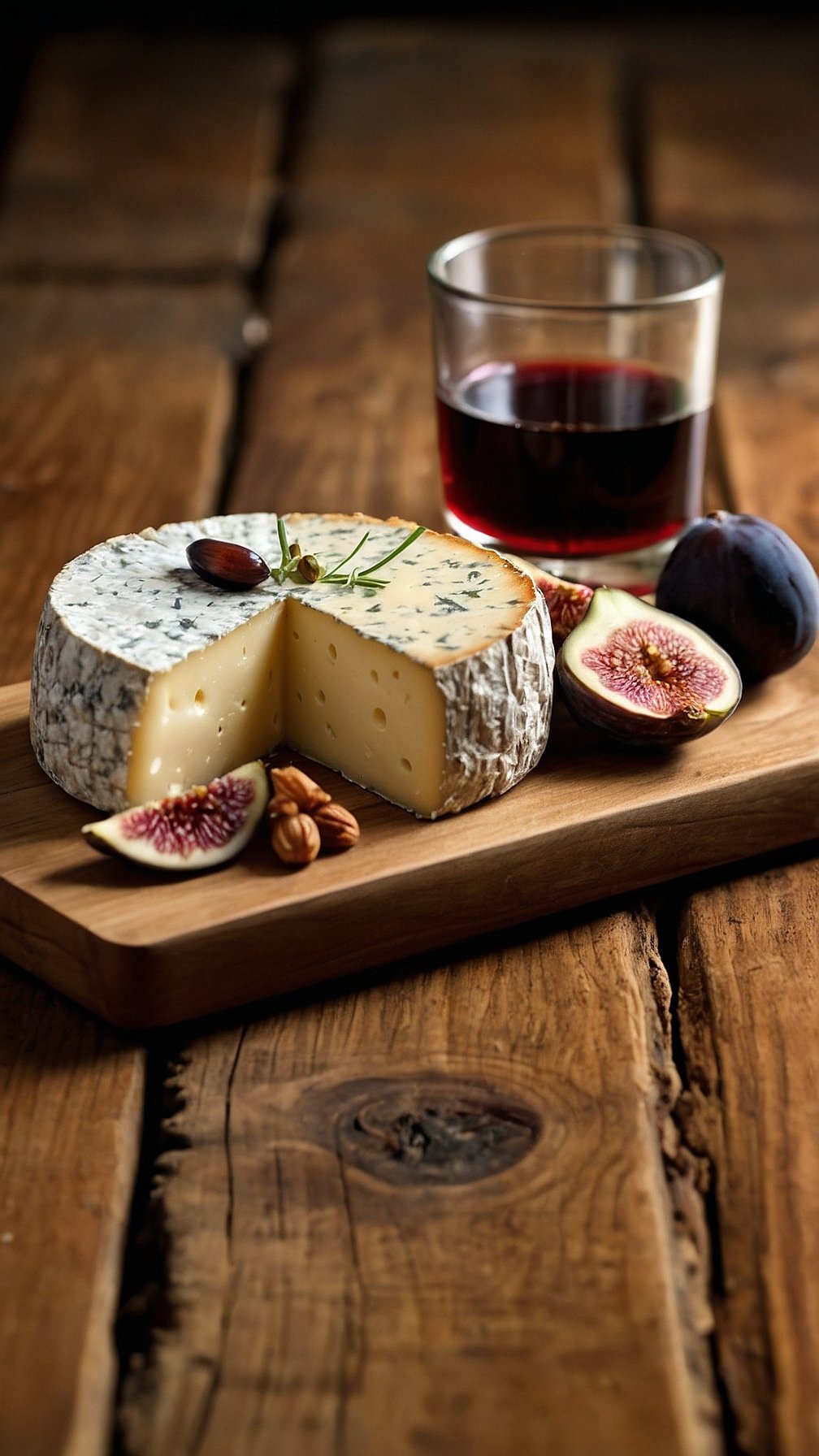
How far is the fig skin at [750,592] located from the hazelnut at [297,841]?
Result: 648mm

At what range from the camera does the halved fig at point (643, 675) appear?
1880 millimetres

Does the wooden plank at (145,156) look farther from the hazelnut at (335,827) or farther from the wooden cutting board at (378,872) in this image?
the hazelnut at (335,827)

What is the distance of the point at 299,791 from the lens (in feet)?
5.78

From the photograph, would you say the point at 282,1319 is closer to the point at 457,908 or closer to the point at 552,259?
the point at 457,908

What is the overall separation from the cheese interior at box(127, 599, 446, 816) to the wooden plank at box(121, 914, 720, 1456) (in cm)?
26

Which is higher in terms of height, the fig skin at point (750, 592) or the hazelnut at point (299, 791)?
the fig skin at point (750, 592)

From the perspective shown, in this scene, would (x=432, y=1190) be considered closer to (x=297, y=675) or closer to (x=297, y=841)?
(x=297, y=841)

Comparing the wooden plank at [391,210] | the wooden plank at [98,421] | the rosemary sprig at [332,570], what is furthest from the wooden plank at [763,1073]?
the wooden plank at [98,421]

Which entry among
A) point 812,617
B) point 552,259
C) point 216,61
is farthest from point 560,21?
point 812,617

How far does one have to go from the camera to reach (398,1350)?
1278mm

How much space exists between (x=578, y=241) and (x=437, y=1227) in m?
1.87

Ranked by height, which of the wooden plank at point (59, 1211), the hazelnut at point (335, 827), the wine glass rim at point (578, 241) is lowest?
the wooden plank at point (59, 1211)

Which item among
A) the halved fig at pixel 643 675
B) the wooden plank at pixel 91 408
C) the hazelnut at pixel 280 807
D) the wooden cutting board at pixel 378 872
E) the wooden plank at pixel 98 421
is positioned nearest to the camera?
the wooden plank at pixel 91 408

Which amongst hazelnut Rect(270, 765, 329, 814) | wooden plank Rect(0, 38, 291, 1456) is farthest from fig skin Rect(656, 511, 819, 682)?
wooden plank Rect(0, 38, 291, 1456)
